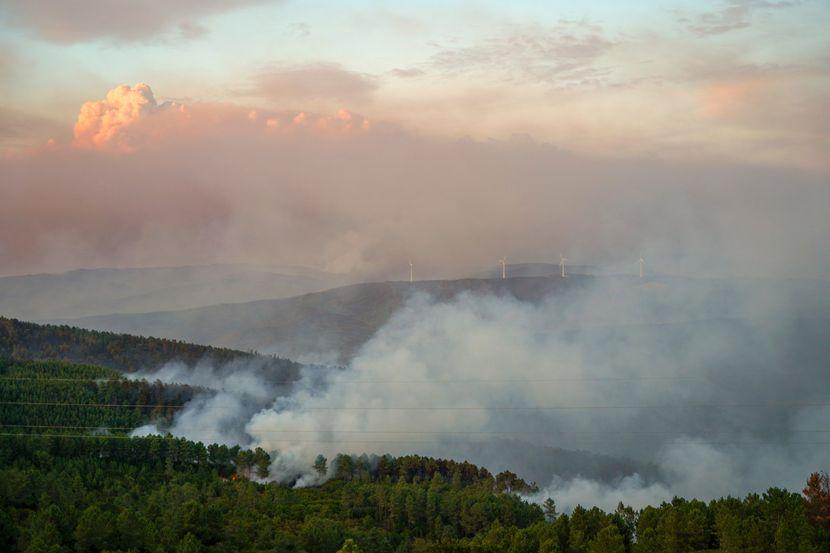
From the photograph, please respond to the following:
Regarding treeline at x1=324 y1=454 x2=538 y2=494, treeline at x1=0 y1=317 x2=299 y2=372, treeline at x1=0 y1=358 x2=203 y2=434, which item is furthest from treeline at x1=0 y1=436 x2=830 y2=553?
treeline at x1=0 y1=317 x2=299 y2=372

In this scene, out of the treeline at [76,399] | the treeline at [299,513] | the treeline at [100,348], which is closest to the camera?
the treeline at [299,513]

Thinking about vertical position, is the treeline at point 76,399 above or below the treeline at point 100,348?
below

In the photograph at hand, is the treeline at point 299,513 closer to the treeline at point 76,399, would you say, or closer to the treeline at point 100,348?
the treeline at point 76,399

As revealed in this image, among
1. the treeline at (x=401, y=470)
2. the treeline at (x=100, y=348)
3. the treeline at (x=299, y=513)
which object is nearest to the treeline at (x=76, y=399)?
the treeline at (x=299, y=513)

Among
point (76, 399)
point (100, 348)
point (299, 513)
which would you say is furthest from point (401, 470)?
point (100, 348)

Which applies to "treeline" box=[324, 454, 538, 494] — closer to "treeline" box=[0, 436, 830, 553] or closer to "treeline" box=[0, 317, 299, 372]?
"treeline" box=[0, 436, 830, 553]

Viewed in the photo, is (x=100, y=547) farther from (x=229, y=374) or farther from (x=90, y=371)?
(x=229, y=374)

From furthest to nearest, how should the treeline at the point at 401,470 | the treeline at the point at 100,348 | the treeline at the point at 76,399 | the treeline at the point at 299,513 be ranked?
the treeline at the point at 100,348, the treeline at the point at 76,399, the treeline at the point at 401,470, the treeline at the point at 299,513
